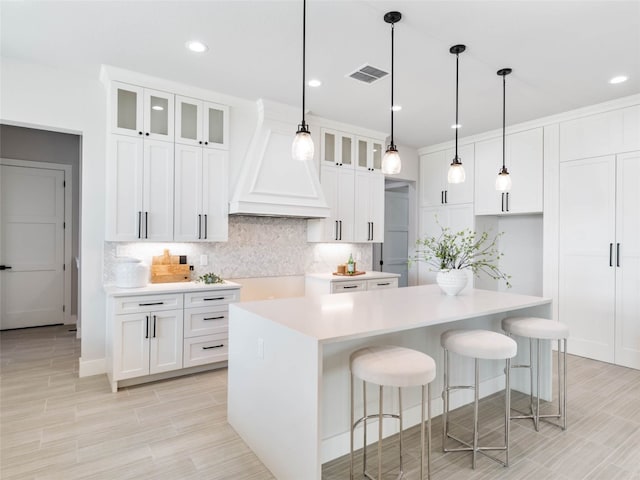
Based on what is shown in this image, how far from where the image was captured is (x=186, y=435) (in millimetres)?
2514

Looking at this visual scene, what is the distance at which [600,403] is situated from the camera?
3076 millimetres

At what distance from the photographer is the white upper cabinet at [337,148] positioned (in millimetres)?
4879

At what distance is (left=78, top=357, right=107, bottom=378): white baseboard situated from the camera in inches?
140

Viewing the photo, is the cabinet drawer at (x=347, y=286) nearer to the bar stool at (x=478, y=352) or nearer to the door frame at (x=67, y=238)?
the bar stool at (x=478, y=352)

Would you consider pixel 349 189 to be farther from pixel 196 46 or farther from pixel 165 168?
pixel 196 46

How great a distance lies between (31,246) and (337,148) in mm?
4672

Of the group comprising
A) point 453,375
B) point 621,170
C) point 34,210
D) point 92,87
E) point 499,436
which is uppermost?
point 92,87

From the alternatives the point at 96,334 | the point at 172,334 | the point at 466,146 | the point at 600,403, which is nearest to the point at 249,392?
the point at 172,334

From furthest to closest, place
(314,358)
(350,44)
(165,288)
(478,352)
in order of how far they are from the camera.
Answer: (165,288) → (350,44) → (478,352) → (314,358)

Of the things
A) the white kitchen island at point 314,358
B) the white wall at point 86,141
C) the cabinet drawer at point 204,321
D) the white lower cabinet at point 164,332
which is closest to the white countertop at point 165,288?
the white lower cabinet at point 164,332

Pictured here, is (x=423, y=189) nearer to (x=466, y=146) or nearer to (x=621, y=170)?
(x=466, y=146)

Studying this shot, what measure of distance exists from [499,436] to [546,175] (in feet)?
11.1

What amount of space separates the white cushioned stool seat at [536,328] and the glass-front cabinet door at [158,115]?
3.54 m

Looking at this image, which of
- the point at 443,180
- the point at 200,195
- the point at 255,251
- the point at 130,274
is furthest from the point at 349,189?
the point at 130,274
